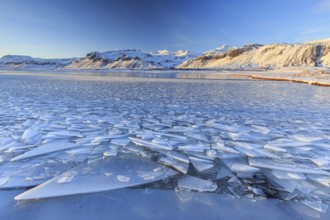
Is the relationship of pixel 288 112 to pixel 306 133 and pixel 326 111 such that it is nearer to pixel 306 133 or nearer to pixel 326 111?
pixel 326 111

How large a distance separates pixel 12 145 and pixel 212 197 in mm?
2858

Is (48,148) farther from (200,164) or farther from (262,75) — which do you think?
(262,75)

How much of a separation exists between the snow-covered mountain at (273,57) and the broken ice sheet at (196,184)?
11401cm

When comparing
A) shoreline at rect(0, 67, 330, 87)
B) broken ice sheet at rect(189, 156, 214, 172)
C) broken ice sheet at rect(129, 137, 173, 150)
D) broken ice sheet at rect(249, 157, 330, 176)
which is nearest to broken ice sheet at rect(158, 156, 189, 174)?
broken ice sheet at rect(189, 156, 214, 172)

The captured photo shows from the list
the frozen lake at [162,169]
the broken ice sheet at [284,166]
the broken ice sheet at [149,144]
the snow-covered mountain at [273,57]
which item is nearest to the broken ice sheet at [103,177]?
the frozen lake at [162,169]

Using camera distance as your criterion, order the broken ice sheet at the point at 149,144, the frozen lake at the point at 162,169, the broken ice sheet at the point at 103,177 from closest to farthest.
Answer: the frozen lake at the point at 162,169
the broken ice sheet at the point at 103,177
the broken ice sheet at the point at 149,144

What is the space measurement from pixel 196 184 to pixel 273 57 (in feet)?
449

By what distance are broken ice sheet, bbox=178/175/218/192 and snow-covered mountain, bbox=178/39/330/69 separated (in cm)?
11401

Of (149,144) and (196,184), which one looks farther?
(149,144)

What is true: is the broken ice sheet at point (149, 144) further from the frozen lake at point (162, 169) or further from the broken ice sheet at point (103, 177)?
the broken ice sheet at point (103, 177)

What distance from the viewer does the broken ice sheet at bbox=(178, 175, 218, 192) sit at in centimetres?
226

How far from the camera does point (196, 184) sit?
2.34m

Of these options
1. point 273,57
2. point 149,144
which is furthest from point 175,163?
point 273,57

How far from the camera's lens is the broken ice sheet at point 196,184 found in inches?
89.0
